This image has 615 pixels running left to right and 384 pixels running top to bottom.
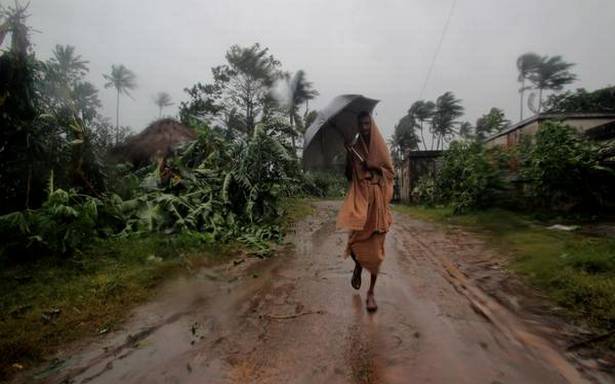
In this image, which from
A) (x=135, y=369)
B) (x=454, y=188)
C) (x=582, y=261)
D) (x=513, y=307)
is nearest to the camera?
(x=135, y=369)

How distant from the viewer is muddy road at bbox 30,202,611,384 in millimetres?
2641

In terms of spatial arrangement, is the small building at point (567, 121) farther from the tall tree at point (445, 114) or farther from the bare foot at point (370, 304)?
the tall tree at point (445, 114)

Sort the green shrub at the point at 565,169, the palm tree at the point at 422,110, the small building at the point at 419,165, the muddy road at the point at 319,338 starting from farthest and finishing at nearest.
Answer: the palm tree at the point at 422,110
the small building at the point at 419,165
the green shrub at the point at 565,169
the muddy road at the point at 319,338

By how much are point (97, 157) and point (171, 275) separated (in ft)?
10.6

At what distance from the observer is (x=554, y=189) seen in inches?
345

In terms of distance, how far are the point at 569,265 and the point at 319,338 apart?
3420 mm

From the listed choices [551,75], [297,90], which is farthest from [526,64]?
[297,90]

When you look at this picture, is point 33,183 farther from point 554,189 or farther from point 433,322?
point 554,189

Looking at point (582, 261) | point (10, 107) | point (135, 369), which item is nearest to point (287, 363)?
point (135, 369)

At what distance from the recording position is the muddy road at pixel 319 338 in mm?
2641

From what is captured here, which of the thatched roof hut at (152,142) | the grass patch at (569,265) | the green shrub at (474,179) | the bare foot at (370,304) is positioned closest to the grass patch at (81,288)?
the bare foot at (370,304)

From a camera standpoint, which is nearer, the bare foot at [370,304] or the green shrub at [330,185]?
the bare foot at [370,304]

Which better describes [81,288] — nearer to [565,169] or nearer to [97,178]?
[97,178]

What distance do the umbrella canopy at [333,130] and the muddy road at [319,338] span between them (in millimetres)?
1536
